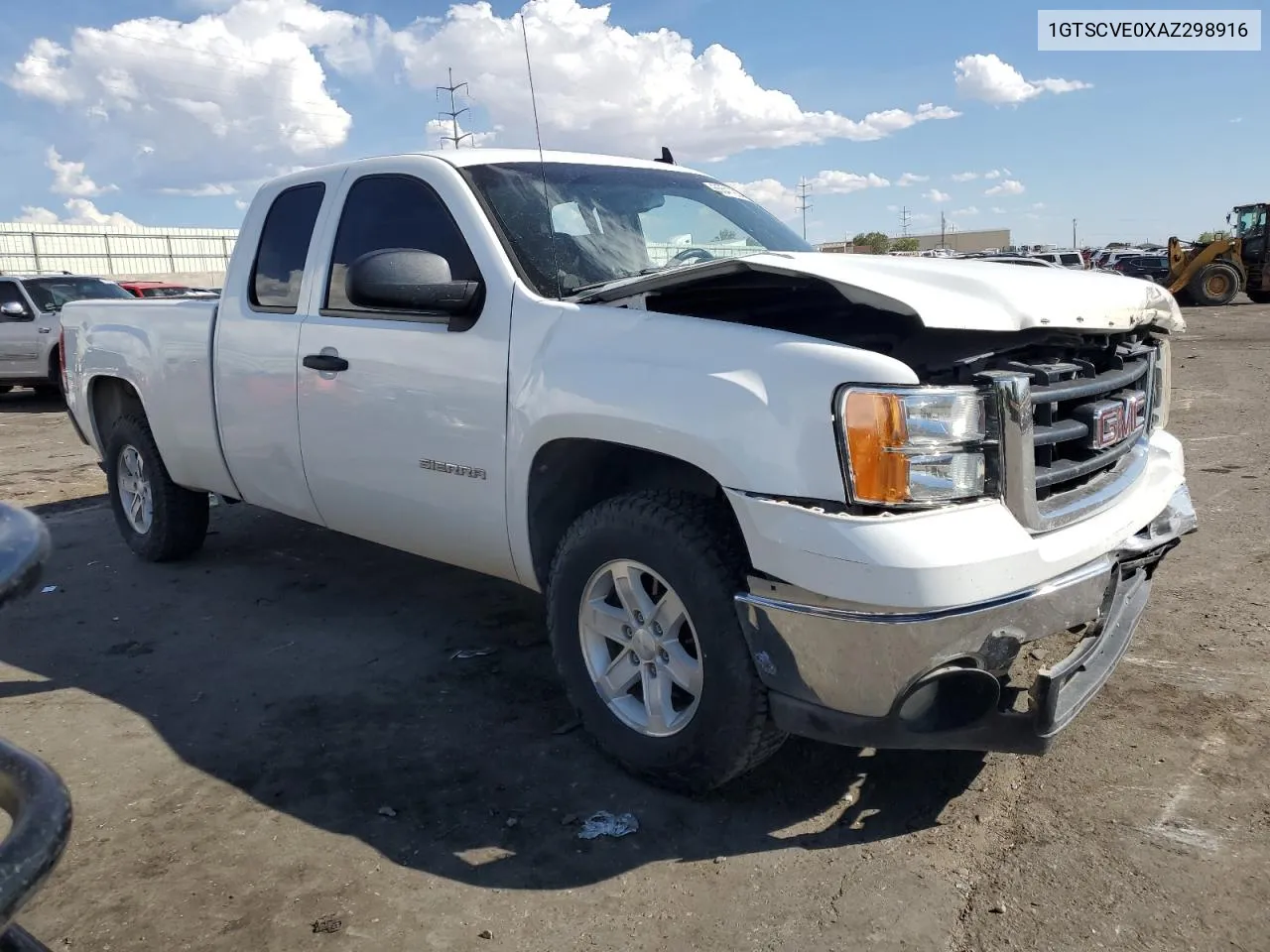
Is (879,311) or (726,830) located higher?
(879,311)

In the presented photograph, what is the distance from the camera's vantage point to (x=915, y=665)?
8.05ft

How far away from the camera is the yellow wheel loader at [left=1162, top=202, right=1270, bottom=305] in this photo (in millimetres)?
27469

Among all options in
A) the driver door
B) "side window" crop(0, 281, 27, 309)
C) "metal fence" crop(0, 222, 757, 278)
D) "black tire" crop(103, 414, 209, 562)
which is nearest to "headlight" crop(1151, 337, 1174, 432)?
"black tire" crop(103, 414, 209, 562)

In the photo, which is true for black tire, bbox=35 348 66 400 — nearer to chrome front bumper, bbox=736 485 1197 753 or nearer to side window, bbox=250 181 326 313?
side window, bbox=250 181 326 313

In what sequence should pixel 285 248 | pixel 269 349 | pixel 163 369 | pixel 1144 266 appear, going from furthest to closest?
pixel 1144 266 < pixel 163 369 < pixel 285 248 < pixel 269 349

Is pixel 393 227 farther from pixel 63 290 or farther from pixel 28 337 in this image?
pixel 63 290

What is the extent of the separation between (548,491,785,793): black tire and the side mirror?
0.89m

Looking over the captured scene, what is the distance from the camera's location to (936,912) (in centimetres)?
247

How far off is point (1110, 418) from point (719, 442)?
3.87ft

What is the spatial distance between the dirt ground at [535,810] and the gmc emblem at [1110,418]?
0.99m

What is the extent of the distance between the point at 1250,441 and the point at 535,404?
707 cm

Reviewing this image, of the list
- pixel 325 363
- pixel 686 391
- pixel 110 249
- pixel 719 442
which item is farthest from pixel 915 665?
pixel 110 249

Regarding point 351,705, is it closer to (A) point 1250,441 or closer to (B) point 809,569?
(B) point 809,569

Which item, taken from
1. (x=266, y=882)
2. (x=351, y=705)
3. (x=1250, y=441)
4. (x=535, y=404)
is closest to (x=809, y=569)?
(x=535, y=404)
